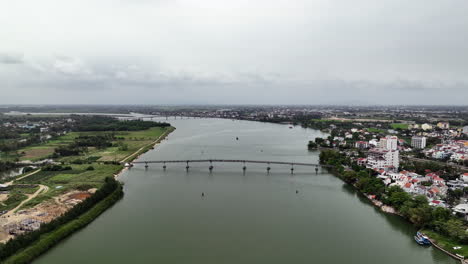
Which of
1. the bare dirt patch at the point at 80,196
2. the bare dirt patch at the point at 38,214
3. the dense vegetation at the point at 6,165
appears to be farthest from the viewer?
the dense vegetation at the point at 6,165

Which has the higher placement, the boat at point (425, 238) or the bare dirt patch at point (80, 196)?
the bare dirt patch at point (80, 196)

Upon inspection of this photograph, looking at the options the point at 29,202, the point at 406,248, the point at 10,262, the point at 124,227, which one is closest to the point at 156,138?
the point at 29,202

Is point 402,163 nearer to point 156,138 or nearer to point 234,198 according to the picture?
point 234,198

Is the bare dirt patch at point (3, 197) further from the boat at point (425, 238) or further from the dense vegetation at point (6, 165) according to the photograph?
the boat at point (425, 238)

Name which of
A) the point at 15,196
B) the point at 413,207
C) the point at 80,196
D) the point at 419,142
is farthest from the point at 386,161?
the point at 15,196

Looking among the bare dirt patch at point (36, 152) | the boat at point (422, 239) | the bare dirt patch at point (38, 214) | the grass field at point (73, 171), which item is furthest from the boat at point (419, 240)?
the bare dirt patch at point (36, 152)

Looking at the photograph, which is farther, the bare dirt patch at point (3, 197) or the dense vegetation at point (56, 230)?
the bare dirt patch at point (3, 197)

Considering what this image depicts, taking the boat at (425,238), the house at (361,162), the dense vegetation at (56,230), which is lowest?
the boat at (425,238)

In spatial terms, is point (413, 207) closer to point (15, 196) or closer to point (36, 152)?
point (15, 196)
